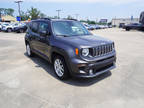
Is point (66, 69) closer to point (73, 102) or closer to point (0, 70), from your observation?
point (73, 102)

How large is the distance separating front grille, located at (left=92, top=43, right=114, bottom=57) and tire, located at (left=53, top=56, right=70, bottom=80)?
2.98 ft

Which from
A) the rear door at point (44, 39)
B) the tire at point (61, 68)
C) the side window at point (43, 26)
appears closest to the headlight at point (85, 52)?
the tire at point (61, 68)

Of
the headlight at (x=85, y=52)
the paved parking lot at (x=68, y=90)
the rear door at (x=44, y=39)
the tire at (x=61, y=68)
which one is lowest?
the paved parking lot at (x=68, y=90)

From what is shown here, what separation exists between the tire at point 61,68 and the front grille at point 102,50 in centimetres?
91

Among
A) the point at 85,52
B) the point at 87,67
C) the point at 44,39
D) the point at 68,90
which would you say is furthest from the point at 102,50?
the point at 44,39

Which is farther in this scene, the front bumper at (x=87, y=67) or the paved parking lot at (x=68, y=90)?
the front bumper at (x=87, y=67)

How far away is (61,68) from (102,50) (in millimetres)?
1345

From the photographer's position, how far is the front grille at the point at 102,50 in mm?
2904

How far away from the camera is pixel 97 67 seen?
291 cm

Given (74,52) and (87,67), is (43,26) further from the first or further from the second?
(87,67)

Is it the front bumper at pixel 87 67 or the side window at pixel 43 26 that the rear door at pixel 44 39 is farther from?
the front bumper at pixel 87 67

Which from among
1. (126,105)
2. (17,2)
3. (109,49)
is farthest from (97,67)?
(17,2)

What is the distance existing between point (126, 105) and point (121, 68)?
2131 mm

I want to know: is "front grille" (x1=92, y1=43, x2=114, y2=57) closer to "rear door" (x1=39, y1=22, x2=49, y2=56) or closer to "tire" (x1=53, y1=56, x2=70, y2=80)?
"tire" (x1=53, y1=56, x2=70, y2=80)
